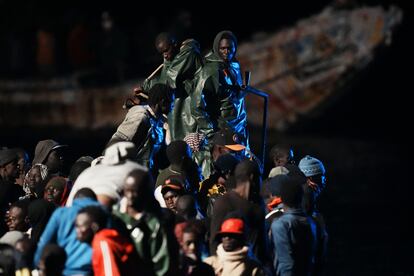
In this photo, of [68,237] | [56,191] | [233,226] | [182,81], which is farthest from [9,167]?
[233,226]

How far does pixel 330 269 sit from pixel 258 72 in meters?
16.9

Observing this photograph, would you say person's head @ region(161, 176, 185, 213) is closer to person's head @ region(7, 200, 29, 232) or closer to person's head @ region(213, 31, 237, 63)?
person's head @ region(7, 200, 29, 232)

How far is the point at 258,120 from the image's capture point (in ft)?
111

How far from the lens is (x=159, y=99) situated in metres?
14.2

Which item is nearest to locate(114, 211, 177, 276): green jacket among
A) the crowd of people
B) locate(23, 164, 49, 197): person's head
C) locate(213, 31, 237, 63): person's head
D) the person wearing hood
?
the crowd of people

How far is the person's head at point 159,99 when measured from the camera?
14172 mm

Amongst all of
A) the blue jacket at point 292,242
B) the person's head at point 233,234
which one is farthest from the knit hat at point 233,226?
the blue jacket at point 292,242

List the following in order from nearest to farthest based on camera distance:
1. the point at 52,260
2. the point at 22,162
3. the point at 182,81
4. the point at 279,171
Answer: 1. the point at 52,260
2. the point at 22,162
3. the point at 279,171
4. the point at 182,81

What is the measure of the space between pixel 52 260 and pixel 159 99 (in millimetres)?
4581

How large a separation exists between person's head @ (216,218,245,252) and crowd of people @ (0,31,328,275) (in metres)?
0.01

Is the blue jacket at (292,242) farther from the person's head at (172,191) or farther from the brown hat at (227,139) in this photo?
the brown hat at (227,139)

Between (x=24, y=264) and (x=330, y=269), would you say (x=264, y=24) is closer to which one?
(x=330, y=269)

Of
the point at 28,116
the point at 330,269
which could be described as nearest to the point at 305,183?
the point at 330,269

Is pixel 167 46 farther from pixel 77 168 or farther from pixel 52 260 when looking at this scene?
pixel 52 260
